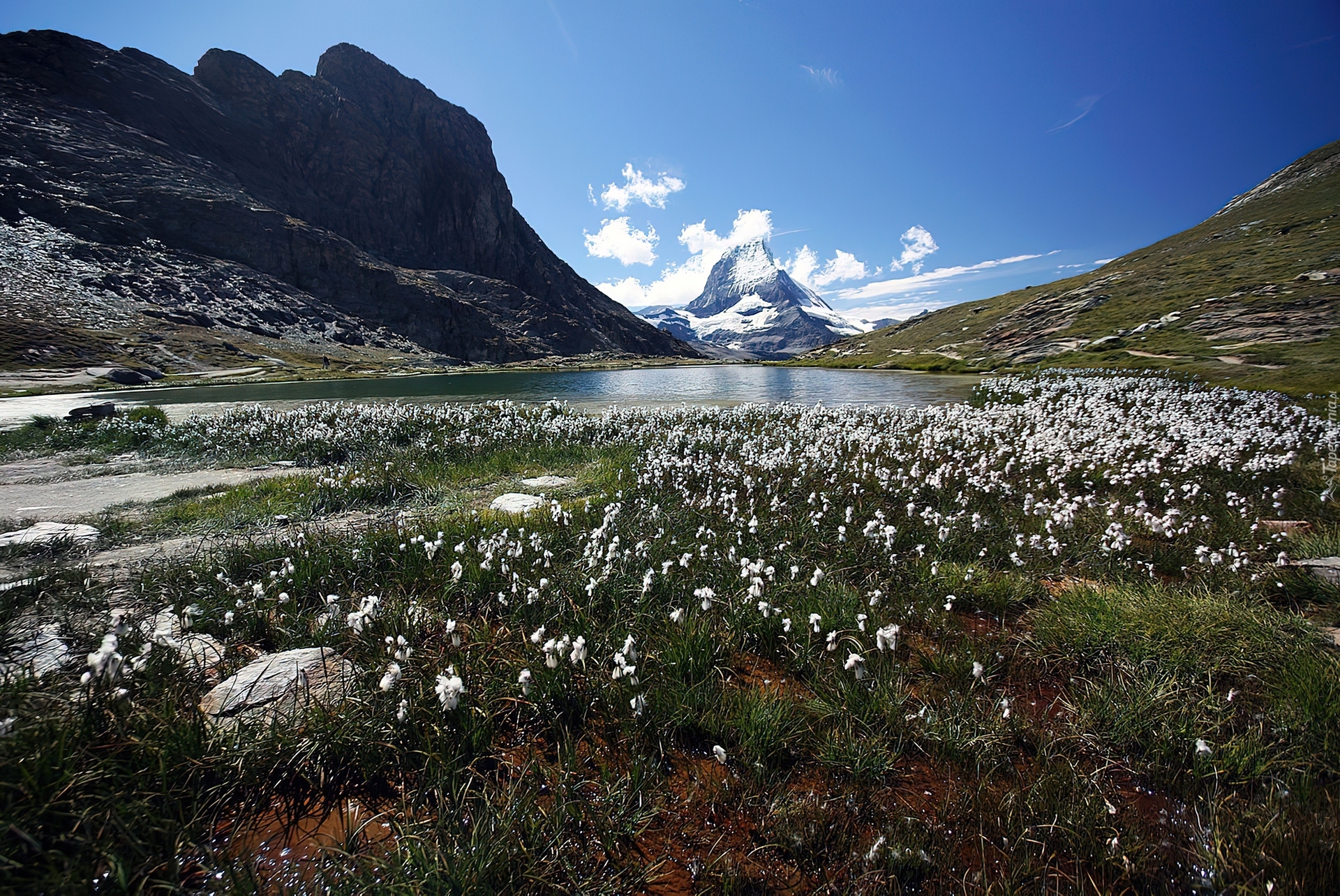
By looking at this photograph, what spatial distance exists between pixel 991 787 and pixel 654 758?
221cm

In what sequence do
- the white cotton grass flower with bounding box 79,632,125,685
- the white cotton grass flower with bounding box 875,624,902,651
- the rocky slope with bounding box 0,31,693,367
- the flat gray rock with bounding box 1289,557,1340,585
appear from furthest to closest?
1. the rocky slope with bounding box 0,31,693,367
2. the flat gray rock with bounding box 1289,557,1340,585
3. the white cotton grass flower with bounding box 875,624,902,651
4. the white cotton grass flower with bounding box 79,632,125,685

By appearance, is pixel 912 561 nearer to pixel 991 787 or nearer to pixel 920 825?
pixel 991 787

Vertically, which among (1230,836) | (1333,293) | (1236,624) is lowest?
(1230,836)

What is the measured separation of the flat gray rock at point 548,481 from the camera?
10.8 meters

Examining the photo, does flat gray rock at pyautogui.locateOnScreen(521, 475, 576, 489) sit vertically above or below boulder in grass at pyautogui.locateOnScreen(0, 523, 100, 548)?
above

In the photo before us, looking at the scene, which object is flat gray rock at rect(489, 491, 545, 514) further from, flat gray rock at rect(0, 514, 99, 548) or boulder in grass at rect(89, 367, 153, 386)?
boulder in grass at rect(89, 367, 153, 386)

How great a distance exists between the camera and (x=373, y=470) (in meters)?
11.0

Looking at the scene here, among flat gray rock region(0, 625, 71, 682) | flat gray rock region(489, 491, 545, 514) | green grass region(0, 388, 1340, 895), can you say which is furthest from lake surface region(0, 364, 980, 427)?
flat gray rock region(0, 625, 71, 682)

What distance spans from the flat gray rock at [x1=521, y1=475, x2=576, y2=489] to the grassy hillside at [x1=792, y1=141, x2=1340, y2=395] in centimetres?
2926

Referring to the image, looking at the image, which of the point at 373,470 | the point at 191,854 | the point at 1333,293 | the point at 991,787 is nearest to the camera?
the point at 191,854

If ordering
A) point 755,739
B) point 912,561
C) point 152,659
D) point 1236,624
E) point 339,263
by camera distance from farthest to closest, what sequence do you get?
point 339,263 < point 912,561 < point 1236,624 < point 152,659 < point 755,739

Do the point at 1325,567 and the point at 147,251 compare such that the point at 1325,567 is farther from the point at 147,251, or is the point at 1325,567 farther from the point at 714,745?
the point at 147,251

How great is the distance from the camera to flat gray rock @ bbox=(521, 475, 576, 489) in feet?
35.6

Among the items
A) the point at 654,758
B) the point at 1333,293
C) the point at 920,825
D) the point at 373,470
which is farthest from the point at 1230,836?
the point at 1333,293
